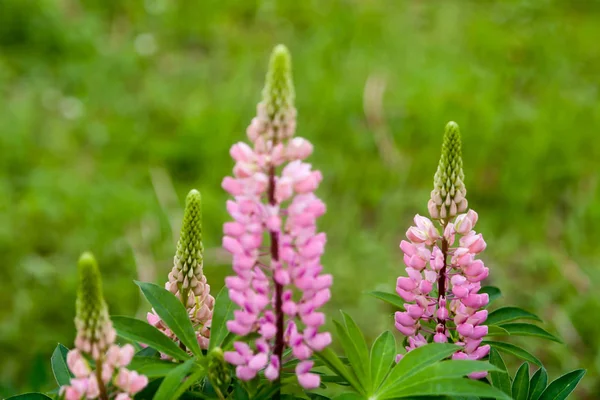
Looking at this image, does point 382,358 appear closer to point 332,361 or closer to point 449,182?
point 332,361

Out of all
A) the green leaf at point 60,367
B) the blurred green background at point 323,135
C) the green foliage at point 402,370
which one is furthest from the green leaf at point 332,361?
the blurred green background at point 323,135

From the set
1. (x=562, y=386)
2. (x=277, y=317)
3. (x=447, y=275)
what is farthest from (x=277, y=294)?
(x=562, y=386)

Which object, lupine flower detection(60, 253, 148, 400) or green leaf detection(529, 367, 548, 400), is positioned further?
A: green leaf detection(529, 367, 548, 400)

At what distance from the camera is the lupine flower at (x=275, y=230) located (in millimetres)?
984

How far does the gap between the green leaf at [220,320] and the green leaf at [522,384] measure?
50 centimetres

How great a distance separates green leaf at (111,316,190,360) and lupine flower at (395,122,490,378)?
1.17ft

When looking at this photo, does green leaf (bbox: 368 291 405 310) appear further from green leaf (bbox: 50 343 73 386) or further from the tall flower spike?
green leaf (bbox: 50 343 73 386)

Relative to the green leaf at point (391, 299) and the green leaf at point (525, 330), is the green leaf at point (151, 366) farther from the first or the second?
the green leaf at point (525, 330)

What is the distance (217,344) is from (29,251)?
255cm

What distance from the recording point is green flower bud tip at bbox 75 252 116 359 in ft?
3.06

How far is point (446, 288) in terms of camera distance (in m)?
1.23

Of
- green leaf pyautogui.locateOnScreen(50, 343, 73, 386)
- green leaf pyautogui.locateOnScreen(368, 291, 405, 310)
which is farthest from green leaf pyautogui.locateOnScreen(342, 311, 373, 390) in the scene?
green leaf pyautogui.locateOnScreen(50, 343, 73, 386)

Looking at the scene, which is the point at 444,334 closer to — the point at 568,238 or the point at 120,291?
the point at 120,291

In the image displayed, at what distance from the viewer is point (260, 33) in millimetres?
5227
